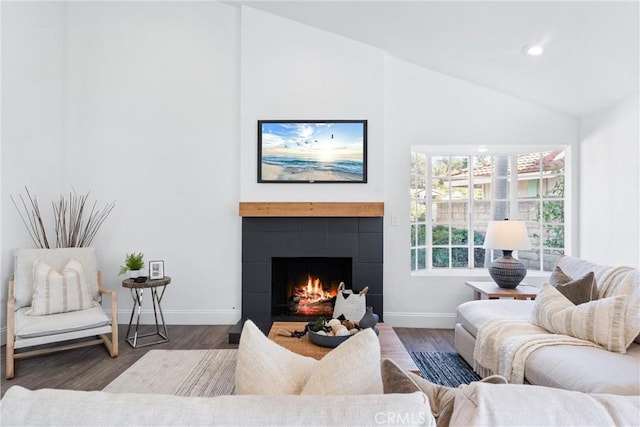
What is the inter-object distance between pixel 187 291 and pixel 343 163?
219cm

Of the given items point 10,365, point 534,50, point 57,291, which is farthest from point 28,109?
point 534,50

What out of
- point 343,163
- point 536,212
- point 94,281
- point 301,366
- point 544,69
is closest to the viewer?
point 301,366

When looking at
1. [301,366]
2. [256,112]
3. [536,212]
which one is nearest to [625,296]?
[301,366]

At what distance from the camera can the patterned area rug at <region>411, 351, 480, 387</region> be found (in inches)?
102

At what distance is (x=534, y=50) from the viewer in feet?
9.45

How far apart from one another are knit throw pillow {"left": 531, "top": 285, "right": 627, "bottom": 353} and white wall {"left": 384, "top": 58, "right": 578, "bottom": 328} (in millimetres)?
1622

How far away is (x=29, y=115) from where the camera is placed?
138 inches

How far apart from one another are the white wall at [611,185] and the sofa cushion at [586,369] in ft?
5.07

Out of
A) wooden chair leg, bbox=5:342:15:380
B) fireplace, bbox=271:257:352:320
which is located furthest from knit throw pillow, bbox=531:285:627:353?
wooden chair leg, bbox=5:342:15:380

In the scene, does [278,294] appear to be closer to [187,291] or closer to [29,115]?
[187,291]

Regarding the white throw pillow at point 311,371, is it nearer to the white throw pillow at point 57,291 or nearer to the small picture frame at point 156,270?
the white throw pillow at point 57,291

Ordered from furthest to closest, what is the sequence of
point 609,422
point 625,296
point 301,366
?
point 625,296, point 301,366, point 609,422

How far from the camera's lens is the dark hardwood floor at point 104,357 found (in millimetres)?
2555

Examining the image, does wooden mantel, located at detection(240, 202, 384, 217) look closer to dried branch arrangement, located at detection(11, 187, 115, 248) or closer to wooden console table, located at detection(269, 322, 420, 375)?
wooden console table, located at detection(269, 322, 420, 375)
